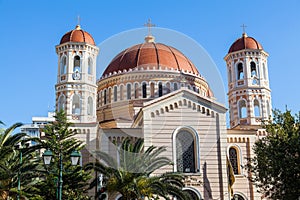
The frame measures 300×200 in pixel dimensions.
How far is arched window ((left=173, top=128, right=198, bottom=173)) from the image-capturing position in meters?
32.1

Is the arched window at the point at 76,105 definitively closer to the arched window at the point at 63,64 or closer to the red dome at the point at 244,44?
the arched window at the point at 63,64

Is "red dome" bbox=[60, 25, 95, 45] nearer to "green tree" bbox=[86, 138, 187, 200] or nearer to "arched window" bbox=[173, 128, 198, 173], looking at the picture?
"arched window" bbox=[173, 128, 198, 173]

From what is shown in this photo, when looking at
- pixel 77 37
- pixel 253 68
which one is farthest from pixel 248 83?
pixel 77 37

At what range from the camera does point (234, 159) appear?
35.6m

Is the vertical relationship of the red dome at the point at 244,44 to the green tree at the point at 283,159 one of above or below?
above

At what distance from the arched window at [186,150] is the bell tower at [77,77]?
721 cm

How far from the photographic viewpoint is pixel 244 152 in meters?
35.7

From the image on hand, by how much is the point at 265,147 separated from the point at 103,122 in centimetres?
1667

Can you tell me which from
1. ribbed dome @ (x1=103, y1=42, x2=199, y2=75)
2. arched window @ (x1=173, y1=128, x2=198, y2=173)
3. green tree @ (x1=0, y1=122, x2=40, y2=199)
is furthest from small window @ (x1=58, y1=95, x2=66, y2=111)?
arched window @ (x1=173, y1=128, x2=198, y2=173)

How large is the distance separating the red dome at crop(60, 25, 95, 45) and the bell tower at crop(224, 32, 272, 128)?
489 inches

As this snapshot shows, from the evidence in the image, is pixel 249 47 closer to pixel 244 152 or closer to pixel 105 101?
pixel 244 152

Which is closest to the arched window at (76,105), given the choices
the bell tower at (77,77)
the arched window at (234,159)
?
the bell tower at (77,77)

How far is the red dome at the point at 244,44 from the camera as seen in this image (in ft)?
131

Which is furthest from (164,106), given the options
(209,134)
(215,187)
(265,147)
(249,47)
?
(249,47)
